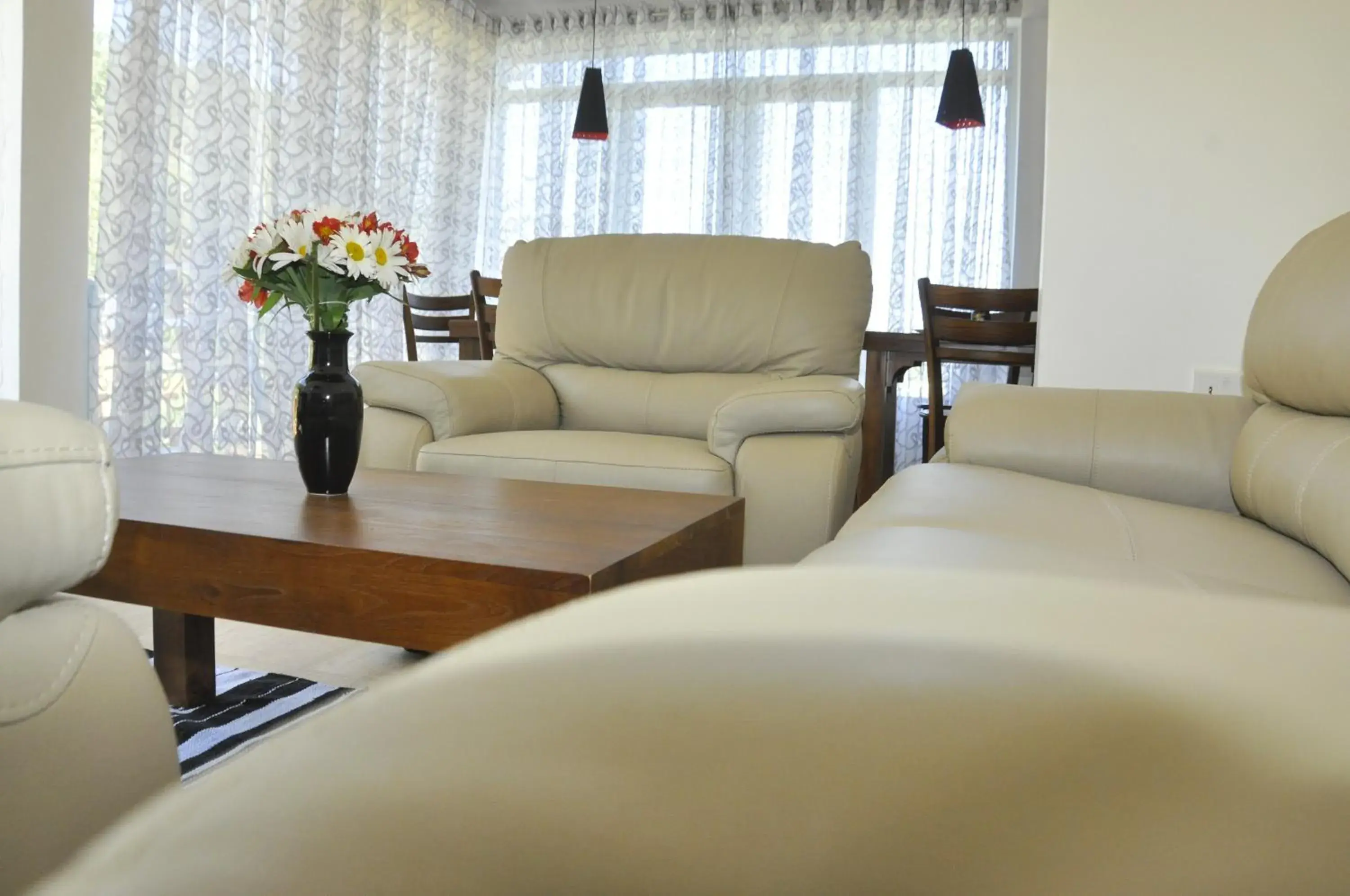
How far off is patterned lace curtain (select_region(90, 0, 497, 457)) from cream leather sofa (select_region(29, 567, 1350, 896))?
4.12 metres

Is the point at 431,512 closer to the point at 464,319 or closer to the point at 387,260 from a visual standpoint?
the point at 387,260

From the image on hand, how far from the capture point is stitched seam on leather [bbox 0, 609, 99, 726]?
0.67m

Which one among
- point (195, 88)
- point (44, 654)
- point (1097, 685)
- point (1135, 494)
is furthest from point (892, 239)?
point (1097, 685)

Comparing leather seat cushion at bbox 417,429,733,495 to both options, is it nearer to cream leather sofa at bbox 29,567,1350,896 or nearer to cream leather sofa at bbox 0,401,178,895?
cream leather sofa at bbox 0,401,178,895

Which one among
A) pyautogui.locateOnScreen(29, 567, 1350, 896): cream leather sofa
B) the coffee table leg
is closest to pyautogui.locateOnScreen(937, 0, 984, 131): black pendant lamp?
the coffee table leg

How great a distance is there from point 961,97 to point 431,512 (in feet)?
11.8

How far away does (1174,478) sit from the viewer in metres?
1.75

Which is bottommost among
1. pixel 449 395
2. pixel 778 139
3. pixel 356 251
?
pixel 449 395

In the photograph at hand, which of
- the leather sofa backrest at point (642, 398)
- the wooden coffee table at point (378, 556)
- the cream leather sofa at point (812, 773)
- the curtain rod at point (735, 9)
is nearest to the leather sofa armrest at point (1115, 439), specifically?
the wooden coffee table at point (378, 556)

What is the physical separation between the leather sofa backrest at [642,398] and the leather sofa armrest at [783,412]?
29cm

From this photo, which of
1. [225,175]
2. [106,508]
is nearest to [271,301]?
[106,508]

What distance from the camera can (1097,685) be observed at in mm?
132

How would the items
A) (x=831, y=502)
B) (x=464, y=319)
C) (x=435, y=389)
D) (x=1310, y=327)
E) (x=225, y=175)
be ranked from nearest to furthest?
1. (x=1310, y=327)
2. (x=831, y=502)
3. (x=435, y=389)
4. (x=464, y=319)
5. (x=225, y=175)

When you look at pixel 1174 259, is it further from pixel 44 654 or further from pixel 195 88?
pixel 195 88
